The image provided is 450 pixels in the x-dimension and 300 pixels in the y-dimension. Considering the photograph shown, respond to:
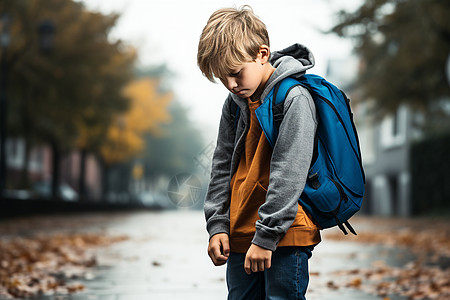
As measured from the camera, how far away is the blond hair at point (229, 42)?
2430 millimetres

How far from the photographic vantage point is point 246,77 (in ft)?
8.20

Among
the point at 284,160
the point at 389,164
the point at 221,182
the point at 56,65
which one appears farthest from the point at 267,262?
the point at 389,164

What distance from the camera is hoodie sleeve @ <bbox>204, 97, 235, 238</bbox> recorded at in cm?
268

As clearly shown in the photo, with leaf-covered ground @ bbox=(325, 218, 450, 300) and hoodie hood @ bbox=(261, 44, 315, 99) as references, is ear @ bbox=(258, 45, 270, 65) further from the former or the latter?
leaf-covered ground @ bbox=(325, 218, 450, 300)

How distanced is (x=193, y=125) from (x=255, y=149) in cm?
5404

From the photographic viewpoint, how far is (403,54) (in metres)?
14.0

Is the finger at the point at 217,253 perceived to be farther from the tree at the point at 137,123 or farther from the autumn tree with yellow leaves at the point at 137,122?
the autumn tree with yellow leaves at the point at 137,122

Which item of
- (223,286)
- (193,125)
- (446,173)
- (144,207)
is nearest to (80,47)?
(446,173)

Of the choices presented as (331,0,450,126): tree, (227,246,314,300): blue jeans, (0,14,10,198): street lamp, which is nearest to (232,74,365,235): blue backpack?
(227,246,314,300): blue jeans

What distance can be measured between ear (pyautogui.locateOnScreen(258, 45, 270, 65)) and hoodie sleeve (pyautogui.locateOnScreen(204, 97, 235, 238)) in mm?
335

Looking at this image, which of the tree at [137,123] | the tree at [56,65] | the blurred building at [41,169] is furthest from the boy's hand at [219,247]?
the tree at [137,123]

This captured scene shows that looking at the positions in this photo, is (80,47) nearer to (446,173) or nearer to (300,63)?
(446,173)

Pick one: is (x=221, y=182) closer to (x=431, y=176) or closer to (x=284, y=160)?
(x=284, y=160)

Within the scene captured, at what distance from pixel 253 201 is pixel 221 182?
→ 240 mm
